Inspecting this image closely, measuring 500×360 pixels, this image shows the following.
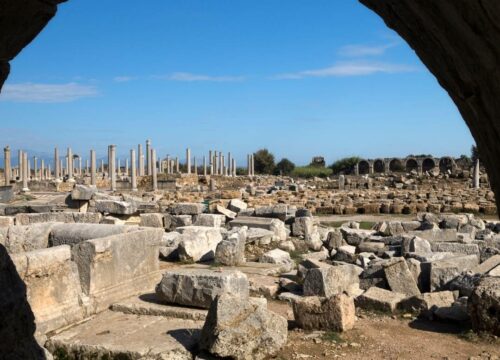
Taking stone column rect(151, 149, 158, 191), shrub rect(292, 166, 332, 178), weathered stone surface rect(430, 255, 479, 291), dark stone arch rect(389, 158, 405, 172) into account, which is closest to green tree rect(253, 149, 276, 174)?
shrub rect(292, 166, 332, 178)

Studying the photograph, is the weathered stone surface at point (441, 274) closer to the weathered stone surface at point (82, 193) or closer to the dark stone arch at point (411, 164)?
the weathered stone surface at point (82, 193)

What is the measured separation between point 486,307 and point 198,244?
6588 millimetres

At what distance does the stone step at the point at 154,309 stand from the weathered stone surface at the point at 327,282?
201 cm

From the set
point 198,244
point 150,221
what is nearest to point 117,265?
point 198,244

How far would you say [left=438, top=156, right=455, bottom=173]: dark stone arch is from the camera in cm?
5512

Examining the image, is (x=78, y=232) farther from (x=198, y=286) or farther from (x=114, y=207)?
(x=114, y=207)

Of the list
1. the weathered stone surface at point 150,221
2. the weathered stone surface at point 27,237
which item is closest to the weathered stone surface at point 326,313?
the weathered stone surface at point 27,237

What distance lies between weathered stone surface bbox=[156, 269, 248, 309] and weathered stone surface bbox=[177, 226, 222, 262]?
3.98 m

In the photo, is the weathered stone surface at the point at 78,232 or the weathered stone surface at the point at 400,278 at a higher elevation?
the weathered stone surface at the point at 78,232

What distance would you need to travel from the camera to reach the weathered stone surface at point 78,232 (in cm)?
822

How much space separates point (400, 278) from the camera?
27.4 feet

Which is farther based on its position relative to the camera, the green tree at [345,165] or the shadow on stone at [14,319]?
the green tree at [345,165]

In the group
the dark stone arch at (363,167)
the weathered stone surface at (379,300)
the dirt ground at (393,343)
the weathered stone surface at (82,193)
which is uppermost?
the dark stone arch at (363,167)

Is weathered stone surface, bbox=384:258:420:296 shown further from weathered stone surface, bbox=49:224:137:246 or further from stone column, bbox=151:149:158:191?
stone column, bbox=151:149:158:191
